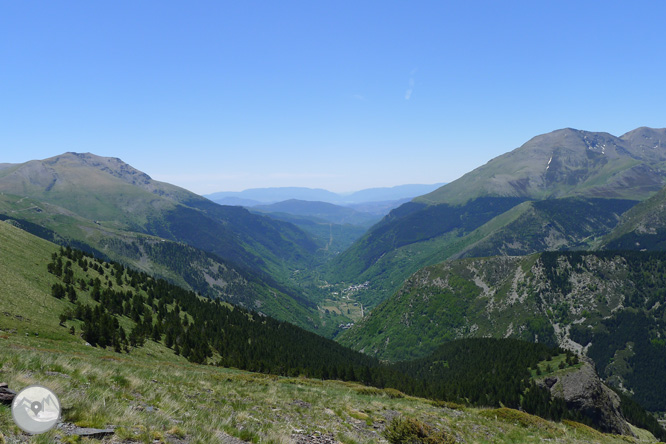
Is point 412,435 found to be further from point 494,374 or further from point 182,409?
point 494,374

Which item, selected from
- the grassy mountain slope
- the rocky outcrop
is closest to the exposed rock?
the grassy mountain slope

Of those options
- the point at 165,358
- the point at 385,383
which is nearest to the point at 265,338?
the point at 385,383

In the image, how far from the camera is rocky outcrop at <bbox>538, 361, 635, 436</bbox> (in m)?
85.2

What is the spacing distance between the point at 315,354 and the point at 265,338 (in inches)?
913

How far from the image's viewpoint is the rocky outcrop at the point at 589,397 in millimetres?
85188

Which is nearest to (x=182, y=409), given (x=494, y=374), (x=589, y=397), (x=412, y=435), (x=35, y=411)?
(x=35, y=411)

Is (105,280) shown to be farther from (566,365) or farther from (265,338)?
(566,365)

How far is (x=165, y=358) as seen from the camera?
59.1m

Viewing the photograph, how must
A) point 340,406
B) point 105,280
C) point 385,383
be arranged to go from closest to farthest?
point 340,406 < point 385,383 < point 105,280

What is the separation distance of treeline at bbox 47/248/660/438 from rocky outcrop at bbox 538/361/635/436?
130 inches

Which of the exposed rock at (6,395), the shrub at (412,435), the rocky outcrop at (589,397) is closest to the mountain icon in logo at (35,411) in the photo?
the exposed rock at (6,395)

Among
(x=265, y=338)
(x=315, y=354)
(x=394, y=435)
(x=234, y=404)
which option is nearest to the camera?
(x=394, y=435)

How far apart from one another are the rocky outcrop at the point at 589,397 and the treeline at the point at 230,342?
3.30 metres

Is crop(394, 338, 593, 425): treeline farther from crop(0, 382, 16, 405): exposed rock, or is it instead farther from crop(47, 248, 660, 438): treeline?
crop(0, 382, 16, 405): exposed rock
